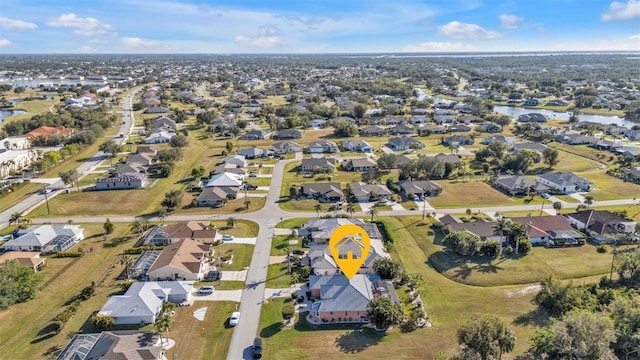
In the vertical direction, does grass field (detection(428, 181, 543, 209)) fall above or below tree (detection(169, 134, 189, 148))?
below

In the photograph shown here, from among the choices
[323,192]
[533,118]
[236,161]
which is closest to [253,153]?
[236,161]

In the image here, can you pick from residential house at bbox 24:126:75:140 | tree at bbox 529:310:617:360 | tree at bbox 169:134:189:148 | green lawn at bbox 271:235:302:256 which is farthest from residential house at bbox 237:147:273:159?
tree at bbox 529:310:617:360

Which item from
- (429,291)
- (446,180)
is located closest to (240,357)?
(429,291)

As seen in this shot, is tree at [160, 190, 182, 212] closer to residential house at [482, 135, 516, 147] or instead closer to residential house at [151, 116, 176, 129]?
residential house at [151, 116, 176, 129]

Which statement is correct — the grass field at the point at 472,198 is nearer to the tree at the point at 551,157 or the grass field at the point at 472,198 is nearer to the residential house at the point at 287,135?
the tree at the point at 551,157

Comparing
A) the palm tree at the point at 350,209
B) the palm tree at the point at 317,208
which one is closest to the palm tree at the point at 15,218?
the palm tree at the point at 317,208

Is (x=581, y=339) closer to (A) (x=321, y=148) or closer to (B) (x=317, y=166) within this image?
(B) (x=317, y=166)
